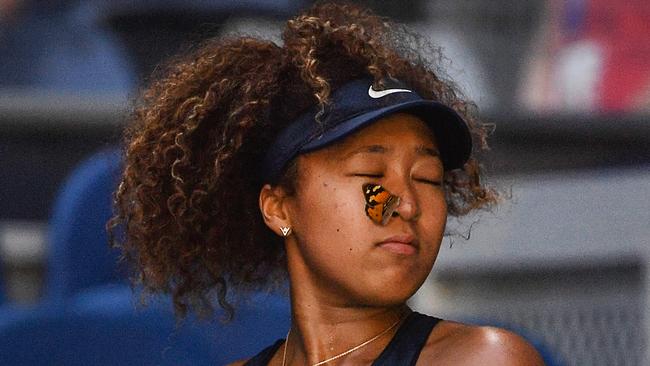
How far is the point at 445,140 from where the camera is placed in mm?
2676

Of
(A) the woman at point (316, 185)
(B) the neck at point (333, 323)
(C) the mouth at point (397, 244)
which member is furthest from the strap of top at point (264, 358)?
(C) the mouth at point (397, 244)

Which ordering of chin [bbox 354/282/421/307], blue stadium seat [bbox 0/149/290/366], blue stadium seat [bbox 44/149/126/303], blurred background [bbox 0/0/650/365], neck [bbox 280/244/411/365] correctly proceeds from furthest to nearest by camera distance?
1. blurred background [bbox 0/0/650/365]
2. blue stadium seat [bbox 44/149/126/303]
3. blue stadium seat [bbox 0/149/290/366]
4. neck [bbox 280/244/411/365]
5. chin [bbox 354/282/421/307]

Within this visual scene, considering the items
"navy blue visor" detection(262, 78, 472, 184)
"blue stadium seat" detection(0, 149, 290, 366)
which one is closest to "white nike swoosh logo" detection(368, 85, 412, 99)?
"navy blue visor" detection(262, 78, 472, 184)

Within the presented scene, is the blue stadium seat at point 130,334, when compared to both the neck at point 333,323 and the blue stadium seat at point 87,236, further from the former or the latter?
the neck at point 333,323

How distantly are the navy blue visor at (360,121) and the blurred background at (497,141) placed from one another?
131 centimetres

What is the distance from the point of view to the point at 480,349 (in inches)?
96.1

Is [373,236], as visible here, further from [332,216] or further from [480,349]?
[480,349]

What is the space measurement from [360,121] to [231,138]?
0.34 m

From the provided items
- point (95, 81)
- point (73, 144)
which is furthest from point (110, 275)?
point (95, 81)

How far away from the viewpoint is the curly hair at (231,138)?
2725mm

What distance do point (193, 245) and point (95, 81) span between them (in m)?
2.55

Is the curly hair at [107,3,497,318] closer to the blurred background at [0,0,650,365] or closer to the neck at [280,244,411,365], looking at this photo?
the neck at [280,244,411,365]

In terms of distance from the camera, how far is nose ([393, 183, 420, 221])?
99.0 inches

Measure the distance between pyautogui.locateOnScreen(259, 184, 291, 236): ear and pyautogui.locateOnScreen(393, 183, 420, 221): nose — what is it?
0.26m
